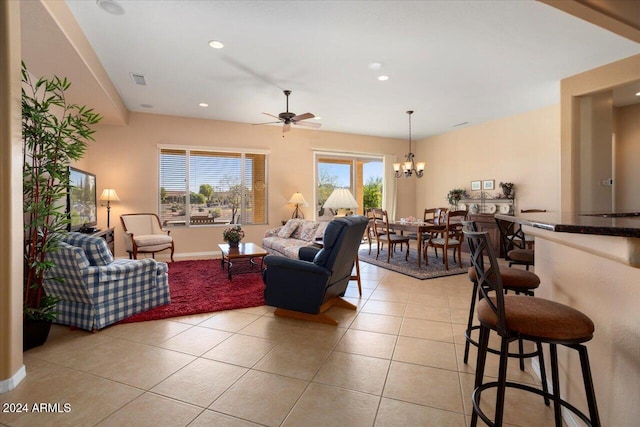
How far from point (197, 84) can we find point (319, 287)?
3615 mm

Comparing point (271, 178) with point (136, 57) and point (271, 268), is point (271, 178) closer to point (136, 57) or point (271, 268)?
point (136, 57)

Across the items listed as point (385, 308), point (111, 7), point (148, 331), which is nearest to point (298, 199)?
point (385, 308)

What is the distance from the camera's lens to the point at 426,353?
92.4 inches

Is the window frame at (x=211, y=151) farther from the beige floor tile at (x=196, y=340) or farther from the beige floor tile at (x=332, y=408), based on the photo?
the beige floor tile at (x=332, y=408)

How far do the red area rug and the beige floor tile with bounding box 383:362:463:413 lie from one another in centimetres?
184

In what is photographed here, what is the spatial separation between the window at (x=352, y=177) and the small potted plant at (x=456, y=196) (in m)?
1.83

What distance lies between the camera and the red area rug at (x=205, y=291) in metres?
3.20

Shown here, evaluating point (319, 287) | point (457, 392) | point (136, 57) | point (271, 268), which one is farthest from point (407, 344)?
point (136, 57)

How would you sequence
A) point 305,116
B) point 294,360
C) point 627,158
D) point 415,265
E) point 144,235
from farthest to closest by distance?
point 144,235
point 627,158
point 415,265
point 305,116
point 294,360

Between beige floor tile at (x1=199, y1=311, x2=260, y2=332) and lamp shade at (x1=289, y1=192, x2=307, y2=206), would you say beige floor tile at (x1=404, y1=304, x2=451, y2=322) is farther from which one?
lamp shade at (x1=289, y1=192, x2=307, y2=206)

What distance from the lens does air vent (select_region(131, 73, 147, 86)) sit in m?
4.28

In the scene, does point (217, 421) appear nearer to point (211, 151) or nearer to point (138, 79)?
point (138, 79)

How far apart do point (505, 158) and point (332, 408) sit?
6.31 m

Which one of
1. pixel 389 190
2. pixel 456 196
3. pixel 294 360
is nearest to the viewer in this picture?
pixel 294 360
